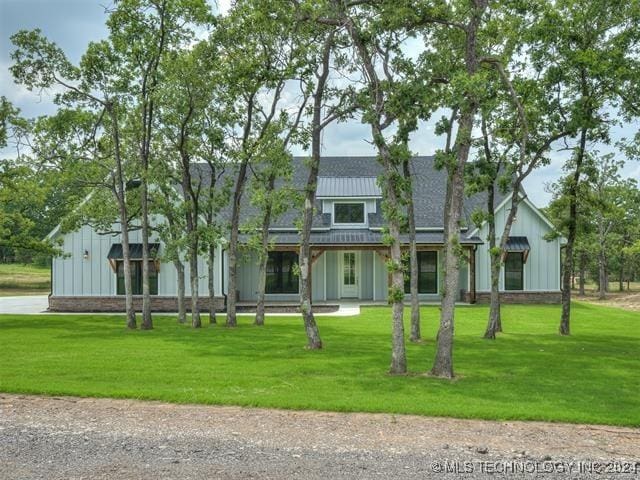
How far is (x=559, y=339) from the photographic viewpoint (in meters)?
16.1

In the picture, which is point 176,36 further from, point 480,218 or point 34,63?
point 480,218

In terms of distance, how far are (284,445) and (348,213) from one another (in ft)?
75.3

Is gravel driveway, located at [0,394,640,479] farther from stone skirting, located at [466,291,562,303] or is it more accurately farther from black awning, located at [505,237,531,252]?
stone skirting, located at [466,291,562,303]

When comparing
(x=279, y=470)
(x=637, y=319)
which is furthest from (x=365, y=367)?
(x=637, y=319)

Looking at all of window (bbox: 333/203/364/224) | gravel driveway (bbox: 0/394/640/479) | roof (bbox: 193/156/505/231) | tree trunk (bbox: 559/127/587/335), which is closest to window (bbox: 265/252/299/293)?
roof (bbox: 193/156/505/231)

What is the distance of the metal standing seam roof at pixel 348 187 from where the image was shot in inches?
1133

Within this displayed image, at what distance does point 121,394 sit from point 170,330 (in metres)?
9.60

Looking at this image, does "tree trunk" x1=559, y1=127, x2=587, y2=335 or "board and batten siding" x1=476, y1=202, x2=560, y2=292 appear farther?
"board and batten siding" x1=476, y1=202, x2=560, y2=292

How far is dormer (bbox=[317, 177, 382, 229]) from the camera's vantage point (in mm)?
28734

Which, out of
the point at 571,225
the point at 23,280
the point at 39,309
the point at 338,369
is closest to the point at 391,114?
the point at 338,369

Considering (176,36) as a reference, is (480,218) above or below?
below

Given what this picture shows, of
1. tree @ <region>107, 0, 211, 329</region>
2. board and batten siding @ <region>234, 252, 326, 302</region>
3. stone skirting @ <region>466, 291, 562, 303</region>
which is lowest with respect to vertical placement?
stone skirting @ <region>466, 291, 562, 303</region>

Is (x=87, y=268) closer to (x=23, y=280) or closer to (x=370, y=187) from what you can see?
(x=370, y=187)

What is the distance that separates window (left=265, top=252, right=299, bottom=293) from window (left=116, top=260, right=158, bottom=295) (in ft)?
16.2
